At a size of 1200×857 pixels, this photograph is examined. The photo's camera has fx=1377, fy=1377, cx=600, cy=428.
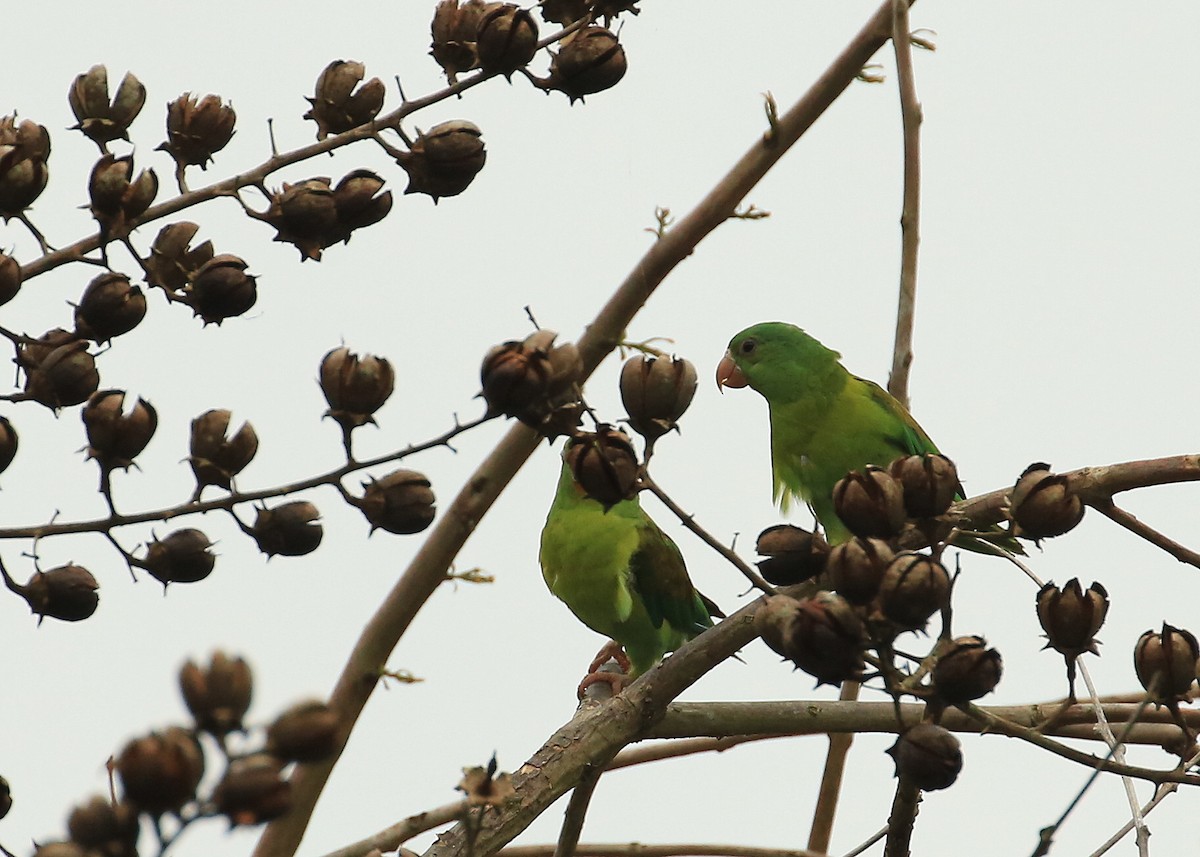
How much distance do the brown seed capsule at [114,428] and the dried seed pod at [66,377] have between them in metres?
0.02

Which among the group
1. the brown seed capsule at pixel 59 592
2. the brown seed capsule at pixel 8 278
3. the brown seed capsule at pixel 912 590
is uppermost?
the brown seed capsule at pixel 8 278

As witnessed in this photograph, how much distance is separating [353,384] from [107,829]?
0.83m

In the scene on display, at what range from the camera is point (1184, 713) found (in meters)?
2.10

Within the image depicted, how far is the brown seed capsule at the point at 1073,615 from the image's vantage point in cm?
192

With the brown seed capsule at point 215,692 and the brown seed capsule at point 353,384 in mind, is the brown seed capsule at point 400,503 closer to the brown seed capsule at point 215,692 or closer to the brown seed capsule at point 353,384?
the brown seed capsule at point 353,384

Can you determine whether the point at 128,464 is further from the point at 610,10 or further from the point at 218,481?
the point at 610,10

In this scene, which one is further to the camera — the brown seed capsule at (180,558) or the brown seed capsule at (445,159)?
the brown seed capsule at (445,159)

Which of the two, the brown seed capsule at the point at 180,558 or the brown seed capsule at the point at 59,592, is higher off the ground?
the brown seed capsule at the point at 180,558

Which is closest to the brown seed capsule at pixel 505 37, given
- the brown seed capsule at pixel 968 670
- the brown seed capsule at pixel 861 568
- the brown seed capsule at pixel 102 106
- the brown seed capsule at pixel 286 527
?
the brown seed capsule at pixel 102 106

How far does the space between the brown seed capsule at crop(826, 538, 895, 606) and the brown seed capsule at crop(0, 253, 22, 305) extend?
1169 mm

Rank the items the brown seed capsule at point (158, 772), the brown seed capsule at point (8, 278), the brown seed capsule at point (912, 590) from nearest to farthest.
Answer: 1. the brown seed capsule at point (158, 772)
2. the brown seed capsule at point (912, 590)
3. the brown seed capsule at point (8, 278)

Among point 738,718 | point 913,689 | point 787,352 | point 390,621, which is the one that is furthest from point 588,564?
point 913,689

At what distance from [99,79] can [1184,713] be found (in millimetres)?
1964

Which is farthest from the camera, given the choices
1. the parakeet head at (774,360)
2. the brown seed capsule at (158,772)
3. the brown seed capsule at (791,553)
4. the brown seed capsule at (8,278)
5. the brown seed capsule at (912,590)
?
the parakeet head at (774,360)
